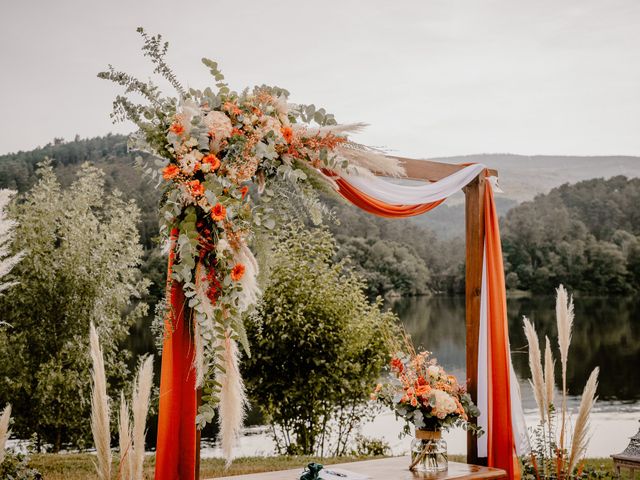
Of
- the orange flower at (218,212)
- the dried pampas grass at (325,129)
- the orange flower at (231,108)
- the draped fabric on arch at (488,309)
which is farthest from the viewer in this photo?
the draped fabric on arch at (488,309)

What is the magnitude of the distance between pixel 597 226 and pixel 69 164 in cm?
1836

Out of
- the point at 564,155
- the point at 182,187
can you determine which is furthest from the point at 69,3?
the point at 564,155

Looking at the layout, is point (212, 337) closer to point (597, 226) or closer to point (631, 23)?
point (631, 23)

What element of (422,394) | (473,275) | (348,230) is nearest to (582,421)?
(473,275)

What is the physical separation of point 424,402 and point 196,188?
1830mm

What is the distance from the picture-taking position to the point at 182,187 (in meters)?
3.19

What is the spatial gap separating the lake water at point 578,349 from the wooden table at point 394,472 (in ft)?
26.5

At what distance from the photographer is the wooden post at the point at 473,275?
194 inches

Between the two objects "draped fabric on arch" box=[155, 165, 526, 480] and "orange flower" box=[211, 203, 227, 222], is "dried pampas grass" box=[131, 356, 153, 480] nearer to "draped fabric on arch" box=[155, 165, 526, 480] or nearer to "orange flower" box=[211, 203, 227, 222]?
"orange flower" box=[211, 203, 227, 222]

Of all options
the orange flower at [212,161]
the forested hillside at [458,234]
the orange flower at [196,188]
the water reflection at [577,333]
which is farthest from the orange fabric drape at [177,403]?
the water reflection at [577,333]

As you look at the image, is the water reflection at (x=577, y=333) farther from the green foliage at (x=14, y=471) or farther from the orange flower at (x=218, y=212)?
the orange flower at (x=218, y=212)

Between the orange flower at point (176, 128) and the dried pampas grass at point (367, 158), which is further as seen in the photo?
the dried pampas grass at point (367, 158)

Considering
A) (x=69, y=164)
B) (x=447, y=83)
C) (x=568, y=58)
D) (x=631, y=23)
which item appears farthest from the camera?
Answer: (x=447, y=83)

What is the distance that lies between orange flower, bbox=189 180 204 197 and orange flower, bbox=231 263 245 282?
37cm
